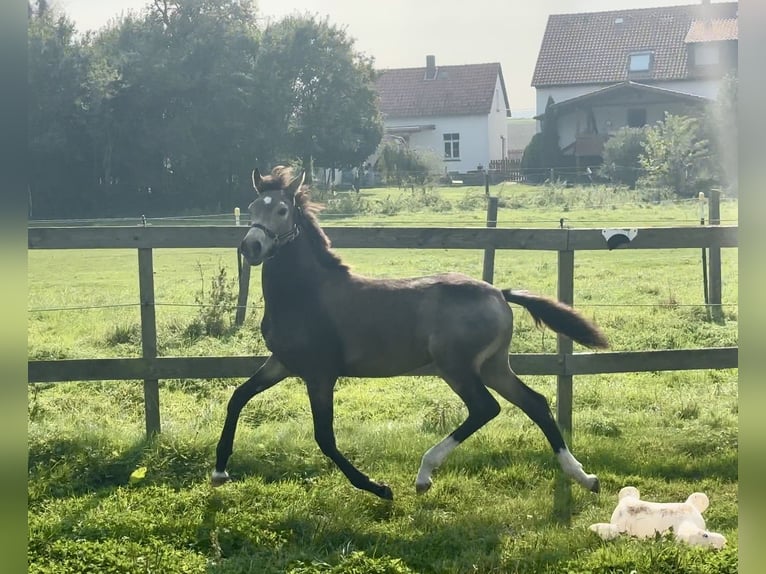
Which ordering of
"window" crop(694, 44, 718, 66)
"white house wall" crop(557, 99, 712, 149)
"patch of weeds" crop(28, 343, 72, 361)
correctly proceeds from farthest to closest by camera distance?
"patch of weeds" crop(28, 343, 72, 361) → "white house wall" crop(557, 99, 712, 149) → "window" crop(694, 44, 718, 66)

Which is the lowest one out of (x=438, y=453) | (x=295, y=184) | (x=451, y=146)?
(x=438, y=453)

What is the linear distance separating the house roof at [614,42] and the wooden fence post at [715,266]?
942 mm

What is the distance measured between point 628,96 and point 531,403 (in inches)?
82.1

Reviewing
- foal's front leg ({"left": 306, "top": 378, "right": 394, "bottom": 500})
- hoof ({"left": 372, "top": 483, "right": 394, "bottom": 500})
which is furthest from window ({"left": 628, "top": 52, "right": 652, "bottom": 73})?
hoof ({"left": 372, "top": 483, "right": 394, "bottom": 500})

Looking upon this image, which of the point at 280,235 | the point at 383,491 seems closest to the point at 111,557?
the point at 383,491

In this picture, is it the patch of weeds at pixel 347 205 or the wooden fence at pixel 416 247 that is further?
the wooden fence at pixel 416 247

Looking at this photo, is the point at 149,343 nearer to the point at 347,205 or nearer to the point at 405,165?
the point at 347,205

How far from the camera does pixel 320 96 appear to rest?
17.9 feet

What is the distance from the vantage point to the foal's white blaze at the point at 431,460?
477cm

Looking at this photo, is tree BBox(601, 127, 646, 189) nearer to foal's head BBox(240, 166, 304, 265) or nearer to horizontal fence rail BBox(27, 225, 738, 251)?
horizontal fence rail BBox(27, 225, 738, 251)

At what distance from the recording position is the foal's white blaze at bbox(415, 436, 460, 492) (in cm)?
477

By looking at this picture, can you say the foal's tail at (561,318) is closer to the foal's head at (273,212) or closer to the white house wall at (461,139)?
the white house wall at (461,139)

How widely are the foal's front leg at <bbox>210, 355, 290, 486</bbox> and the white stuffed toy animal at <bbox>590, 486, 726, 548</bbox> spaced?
2042mm

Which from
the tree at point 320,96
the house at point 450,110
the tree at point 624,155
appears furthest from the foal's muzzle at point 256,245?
the tree at point 624,155
